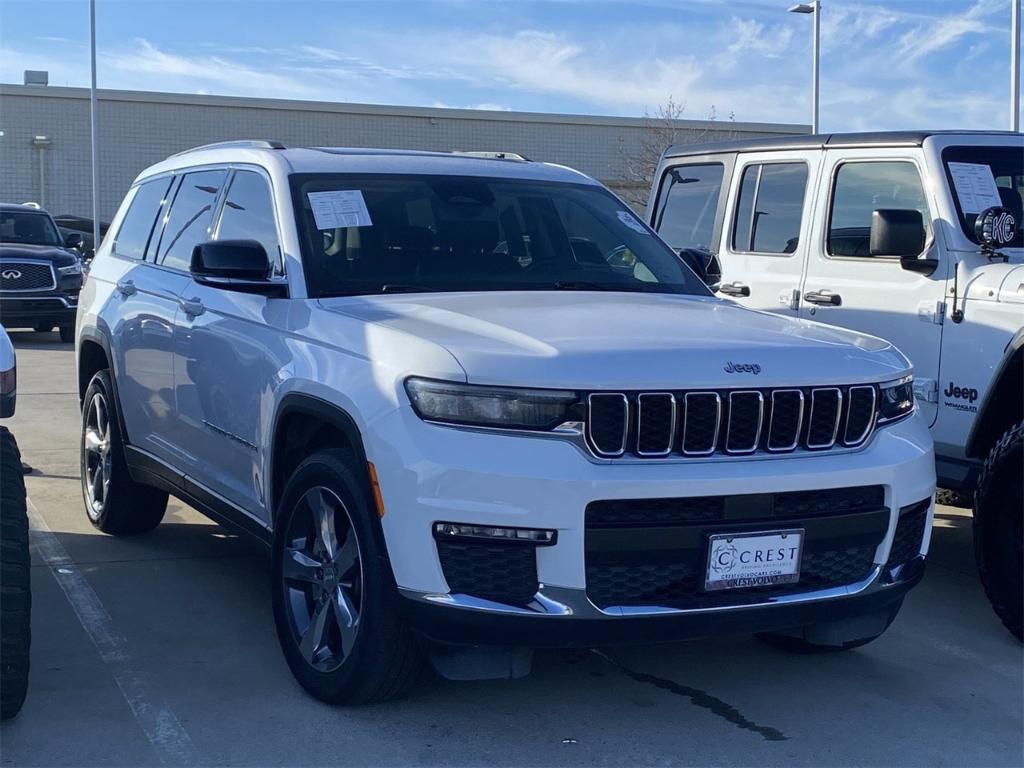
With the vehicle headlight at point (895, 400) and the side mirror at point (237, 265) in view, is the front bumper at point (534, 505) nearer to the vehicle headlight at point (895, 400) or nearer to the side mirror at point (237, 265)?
the vehicle headlight at point (895, 400)

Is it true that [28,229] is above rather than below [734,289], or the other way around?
above

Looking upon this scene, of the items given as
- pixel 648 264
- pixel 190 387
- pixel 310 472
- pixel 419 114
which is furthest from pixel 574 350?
pixel 419 114

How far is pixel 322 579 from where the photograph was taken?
4273 mm

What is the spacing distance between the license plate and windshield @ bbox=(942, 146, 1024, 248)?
2.65 m

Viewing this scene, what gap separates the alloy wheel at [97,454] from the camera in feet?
21.7

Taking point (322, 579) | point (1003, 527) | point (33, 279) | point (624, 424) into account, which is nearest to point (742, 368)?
point (624, 424)

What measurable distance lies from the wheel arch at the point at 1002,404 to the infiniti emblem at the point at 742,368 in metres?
1.89

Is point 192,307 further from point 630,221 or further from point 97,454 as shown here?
point 630,221

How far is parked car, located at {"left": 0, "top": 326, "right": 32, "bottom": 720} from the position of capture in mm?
3881

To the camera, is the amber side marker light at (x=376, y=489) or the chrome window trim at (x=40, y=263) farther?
the chrome window trim at (x=40, y=263)

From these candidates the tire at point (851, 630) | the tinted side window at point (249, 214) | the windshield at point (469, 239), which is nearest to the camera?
the tire at point (851, 630)

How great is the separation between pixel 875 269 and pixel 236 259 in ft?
10.5

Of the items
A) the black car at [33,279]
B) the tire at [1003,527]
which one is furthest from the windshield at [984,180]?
the black car at [33,279]

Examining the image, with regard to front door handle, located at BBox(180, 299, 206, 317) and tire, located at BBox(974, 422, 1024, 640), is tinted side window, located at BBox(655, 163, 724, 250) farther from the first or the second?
front door handle, located at BBox(180, 299, 206, 317)
